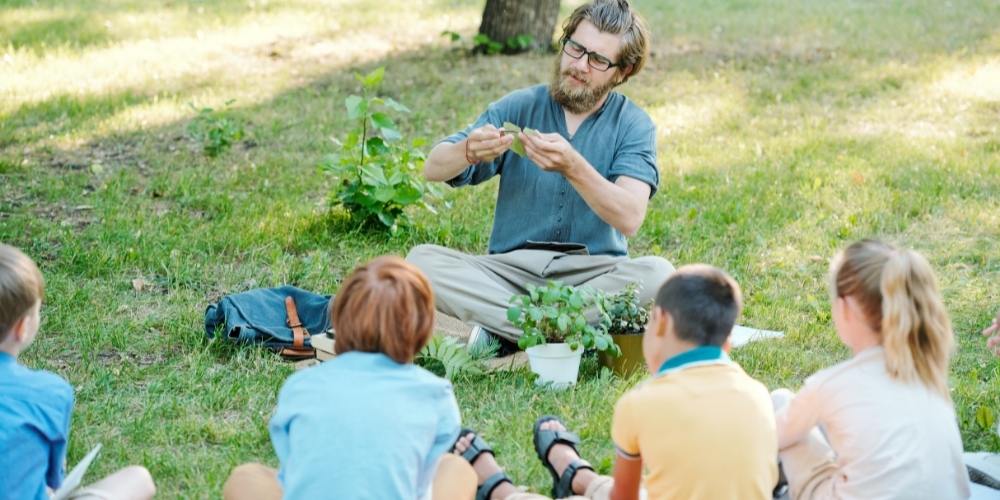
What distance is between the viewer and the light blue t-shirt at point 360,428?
2737 millimetres

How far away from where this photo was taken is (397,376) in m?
2.90

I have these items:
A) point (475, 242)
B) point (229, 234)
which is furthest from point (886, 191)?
point (229, 234)

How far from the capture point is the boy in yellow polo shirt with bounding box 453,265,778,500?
9.39 feet

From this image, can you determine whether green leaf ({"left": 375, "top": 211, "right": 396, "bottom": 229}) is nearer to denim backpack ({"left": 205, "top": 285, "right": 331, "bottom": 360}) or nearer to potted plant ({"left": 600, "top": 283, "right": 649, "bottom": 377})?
denim backpack ({"left": 205, "top": 285, "right": 331, "bottom": 360})

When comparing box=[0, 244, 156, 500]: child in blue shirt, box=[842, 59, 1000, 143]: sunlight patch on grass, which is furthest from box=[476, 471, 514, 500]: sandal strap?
box=[842, 59, 1000, 143]: sunlight patch on grass

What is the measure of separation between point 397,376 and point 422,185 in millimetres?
3306

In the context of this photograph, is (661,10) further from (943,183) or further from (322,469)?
(322,469)

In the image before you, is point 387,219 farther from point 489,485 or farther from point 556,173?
point 489,485

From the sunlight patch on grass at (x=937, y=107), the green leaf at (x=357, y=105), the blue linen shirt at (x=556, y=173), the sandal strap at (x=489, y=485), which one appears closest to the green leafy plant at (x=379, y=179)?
the green leaf at (x=357, y=105)

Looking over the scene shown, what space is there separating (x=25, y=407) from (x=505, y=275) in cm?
236

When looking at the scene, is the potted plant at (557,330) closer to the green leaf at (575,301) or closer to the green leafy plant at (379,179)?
the green leaf at (575,301)

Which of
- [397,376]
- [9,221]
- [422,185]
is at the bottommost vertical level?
[9,221]

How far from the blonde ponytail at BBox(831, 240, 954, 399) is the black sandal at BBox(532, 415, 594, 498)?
0.96 meters

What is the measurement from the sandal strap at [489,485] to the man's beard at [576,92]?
192 centimetres
